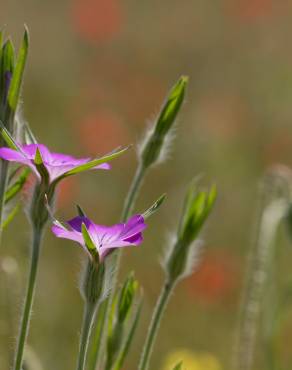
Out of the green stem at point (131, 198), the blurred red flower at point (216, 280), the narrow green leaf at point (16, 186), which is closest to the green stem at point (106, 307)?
the green stem at point (131, 198)

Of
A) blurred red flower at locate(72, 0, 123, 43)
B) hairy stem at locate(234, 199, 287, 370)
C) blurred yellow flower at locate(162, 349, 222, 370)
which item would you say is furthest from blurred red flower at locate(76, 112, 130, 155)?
hairy stem at locate(234, 199, 287, 370)

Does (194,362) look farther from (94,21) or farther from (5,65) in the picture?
(94,21)

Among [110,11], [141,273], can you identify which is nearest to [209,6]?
[110,11]

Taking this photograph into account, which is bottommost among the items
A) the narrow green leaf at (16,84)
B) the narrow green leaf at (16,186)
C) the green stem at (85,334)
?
the green stem at (85,334)

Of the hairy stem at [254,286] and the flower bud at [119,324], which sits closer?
the flower bud at [119,324]

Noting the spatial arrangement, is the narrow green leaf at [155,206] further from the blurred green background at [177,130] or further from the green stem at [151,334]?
the blurred green background at [177,130]

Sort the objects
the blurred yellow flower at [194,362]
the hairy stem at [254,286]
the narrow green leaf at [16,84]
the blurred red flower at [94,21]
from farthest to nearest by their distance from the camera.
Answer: the blurred red flower at [94,21] → the blurred yellow flower at [194,362] → the hairy stem at [254,286] → the narrow green leaf at [16,84]

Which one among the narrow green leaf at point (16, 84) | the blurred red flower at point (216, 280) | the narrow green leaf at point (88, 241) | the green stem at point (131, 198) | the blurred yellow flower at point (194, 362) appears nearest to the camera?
the narrow green leaf at point (88, 241)

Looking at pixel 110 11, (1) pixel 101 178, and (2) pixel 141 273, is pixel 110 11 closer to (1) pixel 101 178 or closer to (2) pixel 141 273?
(1) pixel 101 178
